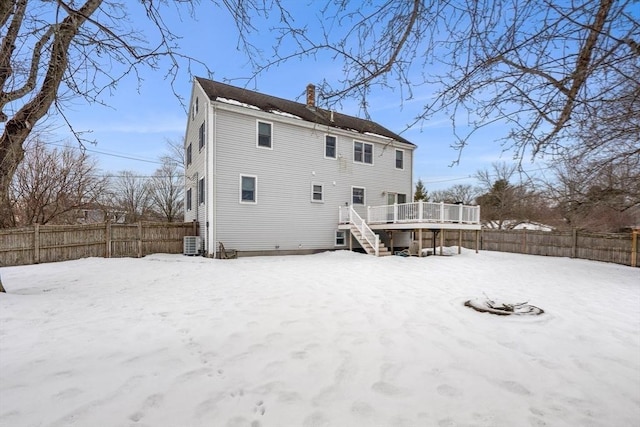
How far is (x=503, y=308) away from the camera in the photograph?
202 inches

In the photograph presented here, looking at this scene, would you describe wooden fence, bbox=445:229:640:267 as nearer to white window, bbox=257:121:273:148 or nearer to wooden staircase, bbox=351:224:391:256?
wooden staircase, bbox=351:224:391:256

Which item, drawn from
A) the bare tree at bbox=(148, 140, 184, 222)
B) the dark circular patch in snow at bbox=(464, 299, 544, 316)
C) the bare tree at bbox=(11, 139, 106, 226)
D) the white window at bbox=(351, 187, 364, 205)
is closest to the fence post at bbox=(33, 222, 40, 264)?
the bare tree at bbox=(11, 139, 106, 226)

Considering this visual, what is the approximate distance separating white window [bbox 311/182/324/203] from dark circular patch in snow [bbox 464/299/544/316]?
10.0 m

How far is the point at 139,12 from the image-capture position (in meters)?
2.94

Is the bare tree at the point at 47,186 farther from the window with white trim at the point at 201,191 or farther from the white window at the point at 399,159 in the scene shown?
the white window at the point at 399,159

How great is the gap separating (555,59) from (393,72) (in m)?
1.12

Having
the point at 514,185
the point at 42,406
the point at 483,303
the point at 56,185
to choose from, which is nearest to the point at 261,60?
the point at 514,185

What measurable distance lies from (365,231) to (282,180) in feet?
14.5

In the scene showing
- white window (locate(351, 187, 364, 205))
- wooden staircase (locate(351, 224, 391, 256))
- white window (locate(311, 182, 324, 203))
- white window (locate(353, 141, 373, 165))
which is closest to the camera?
wooden staircase (locate(351, 224, 391, 256))

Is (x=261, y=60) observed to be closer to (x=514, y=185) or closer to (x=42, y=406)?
(x=514, y=185)

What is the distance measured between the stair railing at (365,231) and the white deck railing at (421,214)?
→ 1.35ft

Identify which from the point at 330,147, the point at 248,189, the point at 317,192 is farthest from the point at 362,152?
the point at 248,189

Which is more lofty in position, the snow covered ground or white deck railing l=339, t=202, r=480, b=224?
white deck railing l=339, t=202, r=480, b=224

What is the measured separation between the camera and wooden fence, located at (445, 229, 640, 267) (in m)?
12.7
